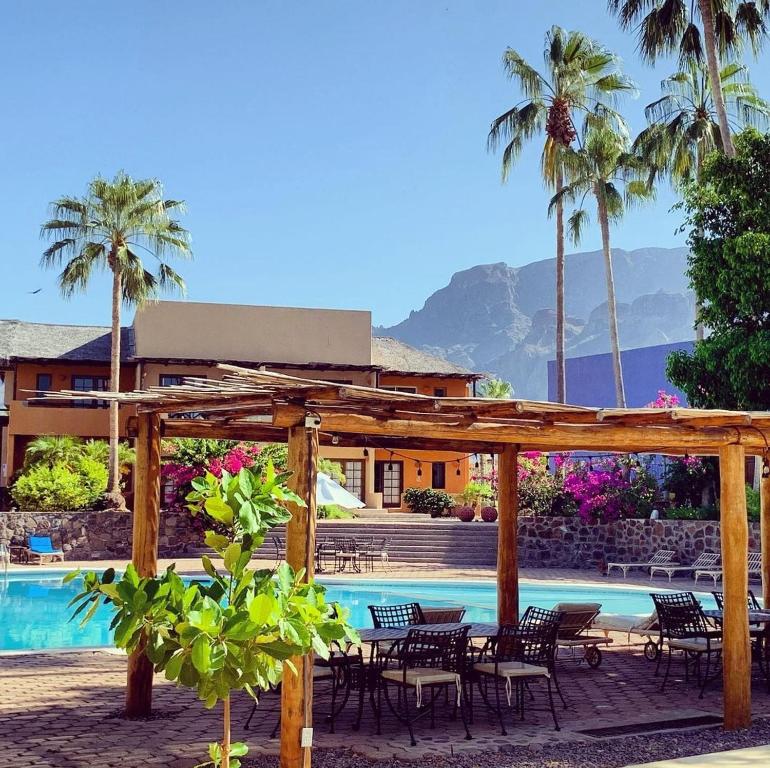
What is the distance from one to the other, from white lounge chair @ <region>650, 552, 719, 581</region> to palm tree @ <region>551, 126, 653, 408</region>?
8.95 metres

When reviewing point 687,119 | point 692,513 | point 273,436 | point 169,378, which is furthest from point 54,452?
point 687,119

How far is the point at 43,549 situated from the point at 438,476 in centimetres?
1812

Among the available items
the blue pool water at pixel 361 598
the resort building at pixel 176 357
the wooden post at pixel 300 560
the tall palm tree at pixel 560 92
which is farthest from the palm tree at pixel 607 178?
the wooden post at pixel 300 560

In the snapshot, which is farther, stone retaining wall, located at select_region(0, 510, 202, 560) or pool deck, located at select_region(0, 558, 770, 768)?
stone retaining wall, located at select_region(0, 510, 202, 560)

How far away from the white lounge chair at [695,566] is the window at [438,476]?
54.8 ft

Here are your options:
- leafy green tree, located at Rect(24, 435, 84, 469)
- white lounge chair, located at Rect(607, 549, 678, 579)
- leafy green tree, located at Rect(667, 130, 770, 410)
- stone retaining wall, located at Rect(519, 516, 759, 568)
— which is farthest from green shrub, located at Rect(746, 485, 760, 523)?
leafy green tree, located at Rect(24, 435, 84, 469)

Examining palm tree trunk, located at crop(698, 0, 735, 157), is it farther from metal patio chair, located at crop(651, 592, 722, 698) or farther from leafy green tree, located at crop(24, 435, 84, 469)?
leafy green tree, located at crop(24, 435, 84, 469)

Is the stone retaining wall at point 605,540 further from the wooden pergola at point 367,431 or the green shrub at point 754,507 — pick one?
the wooden pergola at point 367,431

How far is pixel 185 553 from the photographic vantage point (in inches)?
1106

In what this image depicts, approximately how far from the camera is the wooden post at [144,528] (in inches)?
361

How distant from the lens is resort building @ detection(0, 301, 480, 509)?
34375mm

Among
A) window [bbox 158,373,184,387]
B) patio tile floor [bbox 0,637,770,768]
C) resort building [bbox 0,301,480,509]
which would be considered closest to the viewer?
patio tile floor [bbox 0,637,770,768]

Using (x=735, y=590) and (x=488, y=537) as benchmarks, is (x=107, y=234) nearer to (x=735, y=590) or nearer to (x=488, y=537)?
(x=488, y=537)

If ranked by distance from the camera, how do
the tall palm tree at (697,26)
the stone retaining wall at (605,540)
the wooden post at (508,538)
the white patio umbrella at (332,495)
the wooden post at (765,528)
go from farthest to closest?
the tall palm tree at (697,26) < the stone retaining wall at (605,540) < the white patio umbrella at (332,495) < the wooden post at (508,538) < the wooden post at (765,528)
